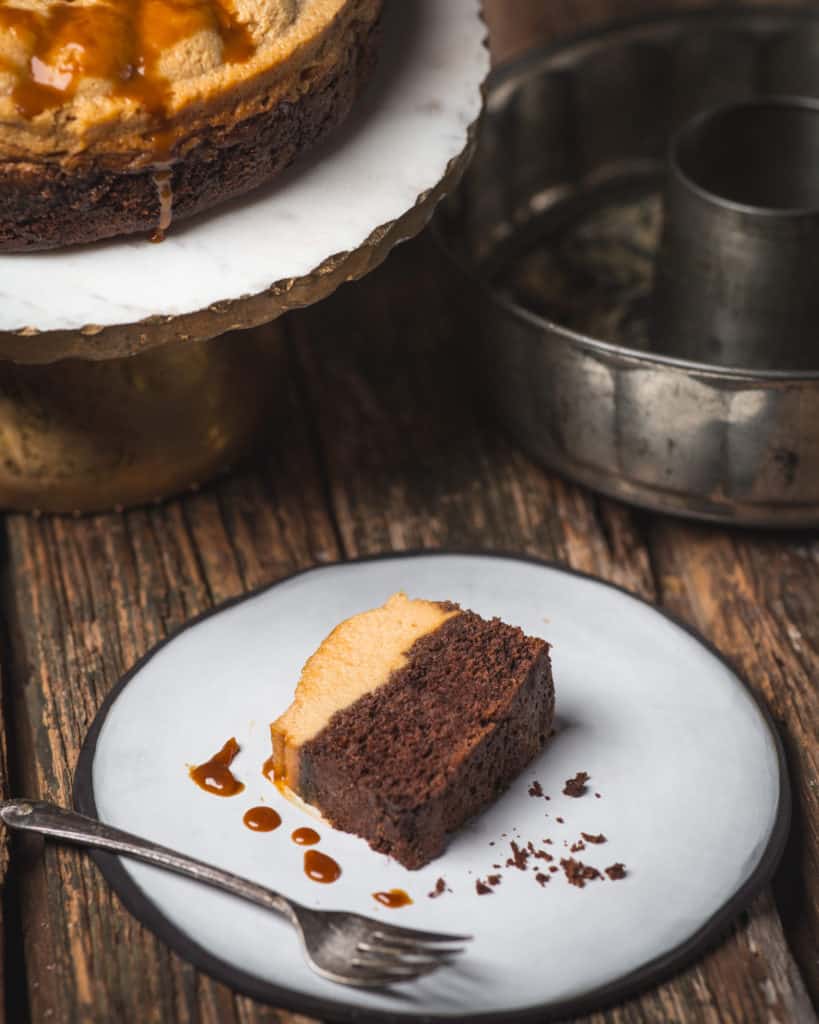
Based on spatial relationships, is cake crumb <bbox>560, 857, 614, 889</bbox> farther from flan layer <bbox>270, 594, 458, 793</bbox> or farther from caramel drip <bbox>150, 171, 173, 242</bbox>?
caramel drip <bbox>150, 171, 173, 242</bbox>

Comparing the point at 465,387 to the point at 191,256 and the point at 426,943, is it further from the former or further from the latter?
the point at 426,943

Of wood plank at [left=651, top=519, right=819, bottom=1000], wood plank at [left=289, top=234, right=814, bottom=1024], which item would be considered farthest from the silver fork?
wood plank at [left=289, top=234, right=814, bottom=1024]

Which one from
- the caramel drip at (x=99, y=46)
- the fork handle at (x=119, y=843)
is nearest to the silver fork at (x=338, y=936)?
the fork handle at (x=119, y=843)

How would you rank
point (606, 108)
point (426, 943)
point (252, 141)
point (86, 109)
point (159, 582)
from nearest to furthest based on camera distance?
point (426, 943), point (86, 109), point (252, 141), point (159, 582), point (606, 108)

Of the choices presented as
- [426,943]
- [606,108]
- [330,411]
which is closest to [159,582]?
[330,411]

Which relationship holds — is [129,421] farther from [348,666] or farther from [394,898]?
[394,898]

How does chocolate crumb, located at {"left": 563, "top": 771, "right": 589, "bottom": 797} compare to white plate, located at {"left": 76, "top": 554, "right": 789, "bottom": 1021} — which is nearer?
white plate, located at {"left": 76, "top": 554, "right": 789, "bottom": 1021}
